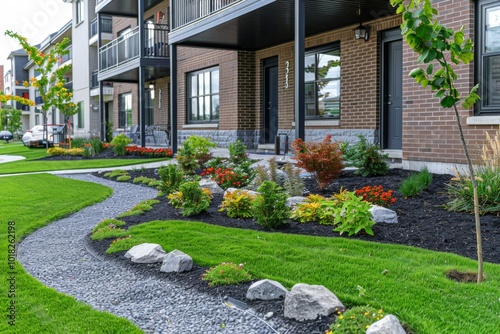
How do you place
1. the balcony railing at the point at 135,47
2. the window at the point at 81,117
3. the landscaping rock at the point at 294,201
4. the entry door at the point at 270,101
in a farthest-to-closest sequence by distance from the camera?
1. the window at the point at 81,117
2. the balcony railing at the point at 135,47
3. the entry door at the point at 270,101
4. the landscaping rock at the point at 294,201

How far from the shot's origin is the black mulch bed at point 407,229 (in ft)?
15.4

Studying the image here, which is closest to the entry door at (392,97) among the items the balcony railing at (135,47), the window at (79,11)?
the balcony railing at (135,47)

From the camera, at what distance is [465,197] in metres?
6.79

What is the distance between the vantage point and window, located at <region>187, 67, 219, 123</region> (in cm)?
1975

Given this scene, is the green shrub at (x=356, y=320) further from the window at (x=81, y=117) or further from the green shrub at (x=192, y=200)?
the window at (x=81, y=117)

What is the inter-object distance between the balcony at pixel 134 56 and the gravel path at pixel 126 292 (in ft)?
45.3

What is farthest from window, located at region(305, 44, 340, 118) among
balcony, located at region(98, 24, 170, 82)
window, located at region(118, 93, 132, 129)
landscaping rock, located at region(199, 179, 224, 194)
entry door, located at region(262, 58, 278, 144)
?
window, located at region(118, 93, 132, 129)

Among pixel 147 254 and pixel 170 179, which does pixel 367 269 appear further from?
pixel 170 179

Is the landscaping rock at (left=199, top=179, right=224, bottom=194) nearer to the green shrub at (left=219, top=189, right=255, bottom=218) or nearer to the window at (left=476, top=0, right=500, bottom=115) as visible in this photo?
the green shrub at (left=219, top=189, right=255, bottom=218)

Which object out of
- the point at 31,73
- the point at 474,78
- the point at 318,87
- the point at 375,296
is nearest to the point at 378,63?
the point at 318,87

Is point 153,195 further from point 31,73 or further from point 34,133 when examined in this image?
point 31,73

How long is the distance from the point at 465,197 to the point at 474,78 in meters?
2.80

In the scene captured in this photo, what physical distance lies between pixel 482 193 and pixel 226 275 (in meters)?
3.51

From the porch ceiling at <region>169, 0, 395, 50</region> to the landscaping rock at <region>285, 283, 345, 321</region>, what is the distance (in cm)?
842
